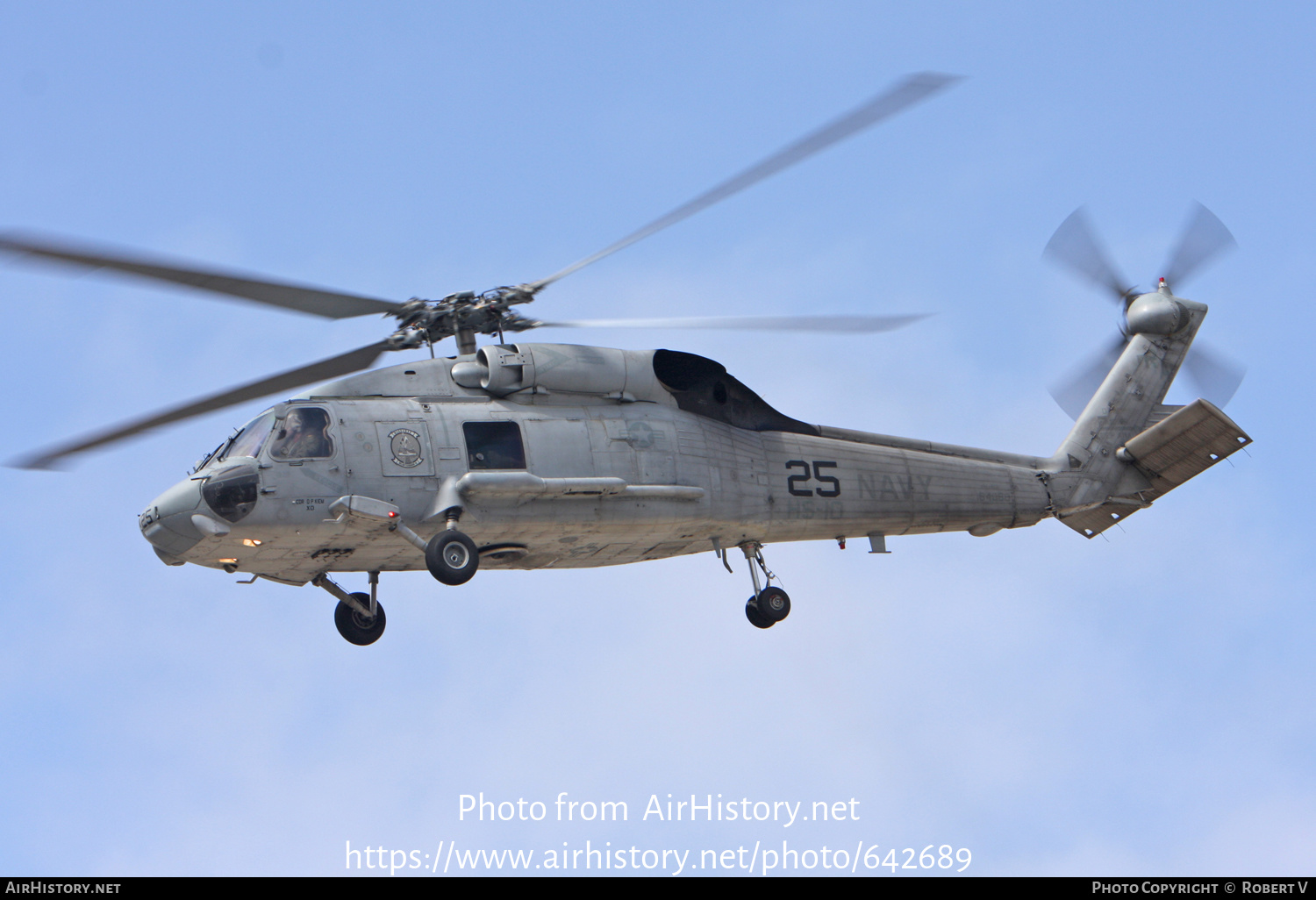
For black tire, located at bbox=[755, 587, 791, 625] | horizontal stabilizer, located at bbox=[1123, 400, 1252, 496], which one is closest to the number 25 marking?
black tire, located at bbox=[755, 587, 791, 625]

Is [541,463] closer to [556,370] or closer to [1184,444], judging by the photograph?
[556,370]

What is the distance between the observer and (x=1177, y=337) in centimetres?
2445

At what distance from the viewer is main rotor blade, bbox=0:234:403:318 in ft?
48.6

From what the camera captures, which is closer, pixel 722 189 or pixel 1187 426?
pixel 722 189

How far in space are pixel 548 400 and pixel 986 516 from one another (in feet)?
22.5

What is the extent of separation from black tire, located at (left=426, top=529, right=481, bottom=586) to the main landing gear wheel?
4709mm

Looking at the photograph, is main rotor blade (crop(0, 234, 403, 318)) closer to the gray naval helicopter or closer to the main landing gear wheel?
the gray naval helicopter

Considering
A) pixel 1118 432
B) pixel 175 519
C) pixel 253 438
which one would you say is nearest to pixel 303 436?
pixel 253 438

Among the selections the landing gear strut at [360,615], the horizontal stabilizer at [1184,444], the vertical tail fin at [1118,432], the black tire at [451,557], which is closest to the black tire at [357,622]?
the landing gear strut at [360,615]

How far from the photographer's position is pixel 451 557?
1786 centimetres

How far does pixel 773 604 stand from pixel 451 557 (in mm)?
5226

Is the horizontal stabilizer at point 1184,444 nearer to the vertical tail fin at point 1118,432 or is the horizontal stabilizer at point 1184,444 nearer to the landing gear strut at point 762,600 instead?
the vertical tail fin at point 1118,432
